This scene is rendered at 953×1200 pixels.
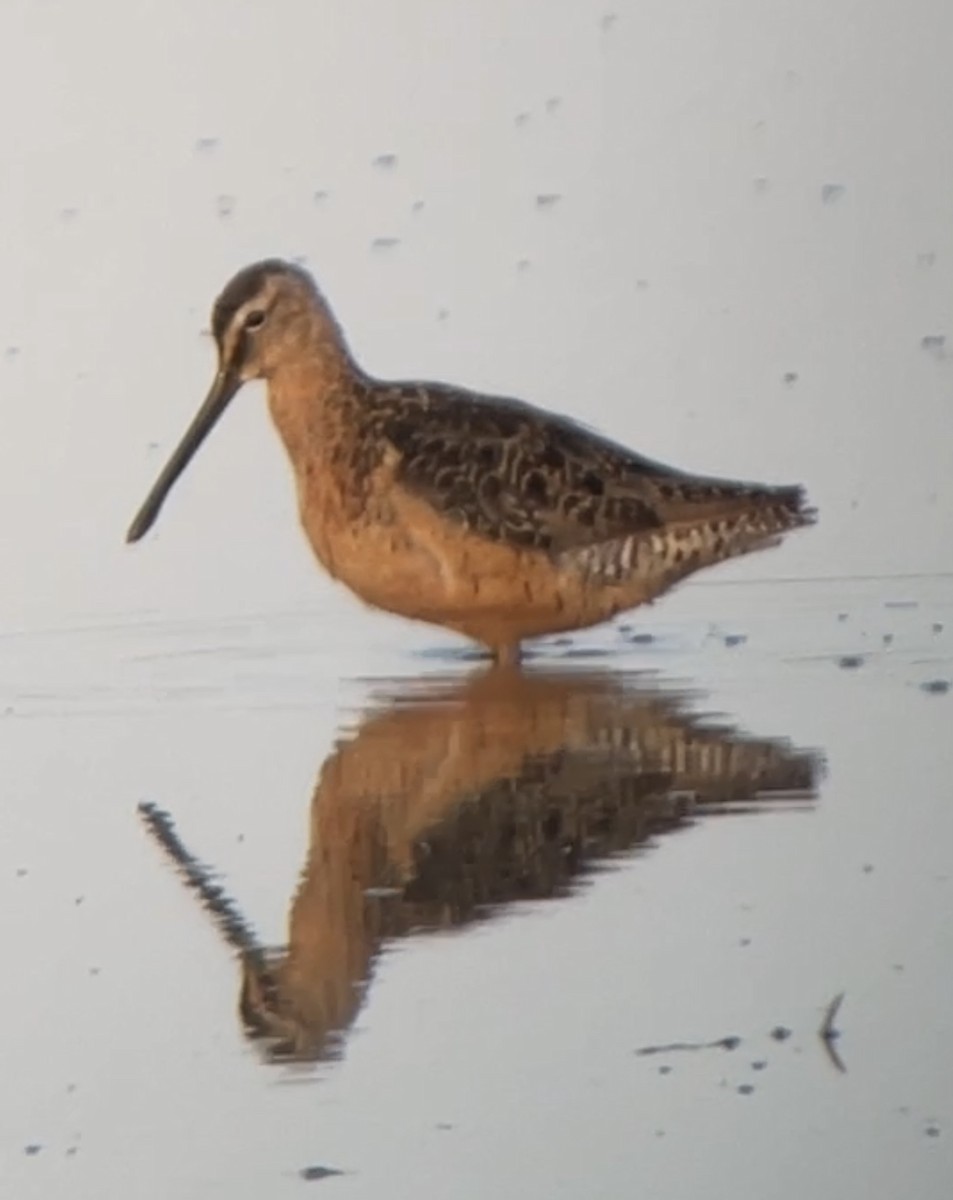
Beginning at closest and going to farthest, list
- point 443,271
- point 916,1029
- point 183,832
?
point 916,1029 → point 183,832 → point 443,271

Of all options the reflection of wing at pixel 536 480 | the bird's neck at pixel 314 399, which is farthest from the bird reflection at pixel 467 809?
the bird's neck at pixel 314 399

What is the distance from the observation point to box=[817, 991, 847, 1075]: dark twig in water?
223 centimetres

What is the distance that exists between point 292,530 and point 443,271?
1.07 ft

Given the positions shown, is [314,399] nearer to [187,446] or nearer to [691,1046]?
[187,446]

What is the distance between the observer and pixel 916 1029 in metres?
2.31

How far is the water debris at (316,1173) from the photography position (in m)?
2.11

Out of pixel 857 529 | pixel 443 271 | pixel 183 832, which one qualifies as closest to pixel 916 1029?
pixel 183 832

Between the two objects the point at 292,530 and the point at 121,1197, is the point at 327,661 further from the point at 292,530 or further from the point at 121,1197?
the point at 121,1197

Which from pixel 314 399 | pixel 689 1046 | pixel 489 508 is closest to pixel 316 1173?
pixel 689 1046

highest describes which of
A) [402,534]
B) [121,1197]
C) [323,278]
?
[323,278]

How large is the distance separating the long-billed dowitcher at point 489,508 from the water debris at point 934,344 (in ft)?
1.19

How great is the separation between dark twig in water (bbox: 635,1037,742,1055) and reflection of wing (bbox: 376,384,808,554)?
31.5 inches

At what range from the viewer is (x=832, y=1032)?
89.7 inches

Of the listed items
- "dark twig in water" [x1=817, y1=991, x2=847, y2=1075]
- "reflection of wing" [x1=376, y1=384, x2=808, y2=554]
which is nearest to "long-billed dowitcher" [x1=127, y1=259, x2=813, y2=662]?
"reflection of wing" [x1=376, y1=384, x2=808, y2=554]
